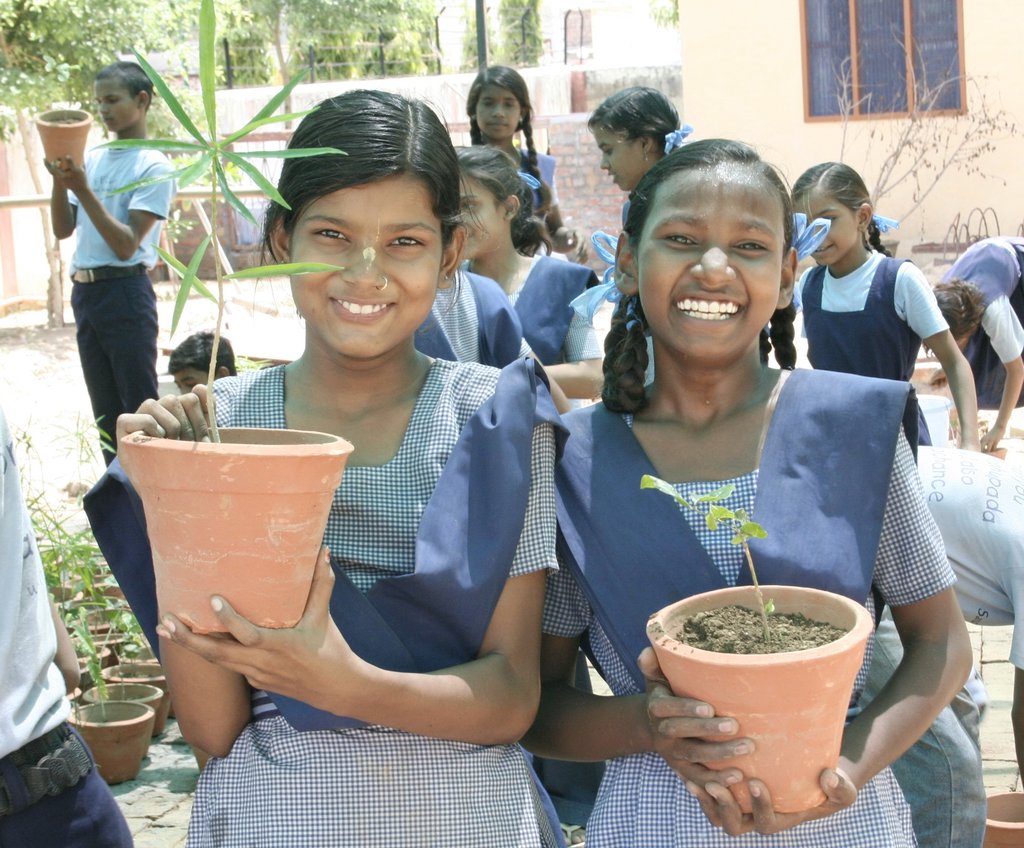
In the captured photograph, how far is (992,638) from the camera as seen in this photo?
4.79 meters

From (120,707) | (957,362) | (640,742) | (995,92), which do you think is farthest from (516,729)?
(995,92)

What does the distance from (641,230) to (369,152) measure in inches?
18.9

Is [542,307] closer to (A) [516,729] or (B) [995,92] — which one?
(A) [516,729]

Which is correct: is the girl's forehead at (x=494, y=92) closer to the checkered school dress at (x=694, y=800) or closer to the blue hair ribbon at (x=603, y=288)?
the blue hair ribbon at (x=603, y=288)

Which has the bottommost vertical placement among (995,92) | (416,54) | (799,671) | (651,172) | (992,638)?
(992,638)

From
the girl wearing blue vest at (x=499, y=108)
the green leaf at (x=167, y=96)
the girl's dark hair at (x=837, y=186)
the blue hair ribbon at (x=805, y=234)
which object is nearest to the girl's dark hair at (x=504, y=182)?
the girl wearing blue vest at (x=499, y=108)

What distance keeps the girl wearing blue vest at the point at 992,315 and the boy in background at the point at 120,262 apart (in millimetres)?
3337

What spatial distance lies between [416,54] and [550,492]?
2759 cm

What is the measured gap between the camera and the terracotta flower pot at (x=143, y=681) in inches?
161

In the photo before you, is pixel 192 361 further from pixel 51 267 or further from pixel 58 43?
pixel 58 43

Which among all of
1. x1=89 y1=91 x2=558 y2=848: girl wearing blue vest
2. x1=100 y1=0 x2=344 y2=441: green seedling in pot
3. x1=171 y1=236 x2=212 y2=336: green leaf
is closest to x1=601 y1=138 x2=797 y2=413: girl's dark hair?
x1=89 y1=91 x2=558 y2=848: girl wearing blue vest

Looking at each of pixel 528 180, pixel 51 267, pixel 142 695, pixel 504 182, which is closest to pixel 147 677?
pixel 142 695

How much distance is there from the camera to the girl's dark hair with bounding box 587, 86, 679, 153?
14.9 feet

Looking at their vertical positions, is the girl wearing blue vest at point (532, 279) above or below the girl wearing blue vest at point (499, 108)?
below
